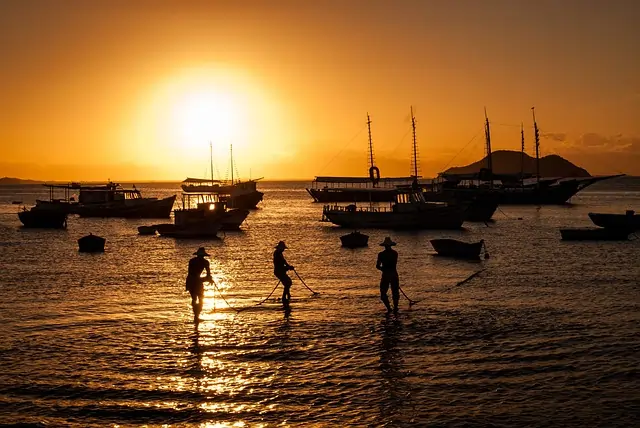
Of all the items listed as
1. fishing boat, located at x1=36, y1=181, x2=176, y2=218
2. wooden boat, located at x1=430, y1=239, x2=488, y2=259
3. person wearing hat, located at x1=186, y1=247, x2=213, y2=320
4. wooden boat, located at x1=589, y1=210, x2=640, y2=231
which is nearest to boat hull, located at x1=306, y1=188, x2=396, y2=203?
fishing boat, located at x1=36, y1=181, x2=176, y2=218

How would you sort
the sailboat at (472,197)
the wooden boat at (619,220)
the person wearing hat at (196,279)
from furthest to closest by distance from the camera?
the sailboat at (472,197) → the wooden boat at (619,220) → the person wearing hat at (196,279)

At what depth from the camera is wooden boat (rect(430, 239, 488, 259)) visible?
39.7 meters

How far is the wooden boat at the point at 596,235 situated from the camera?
5288cm

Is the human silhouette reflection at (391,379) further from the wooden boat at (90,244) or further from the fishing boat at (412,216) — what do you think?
the fishing boat at (412,216)

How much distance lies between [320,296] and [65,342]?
10.4m

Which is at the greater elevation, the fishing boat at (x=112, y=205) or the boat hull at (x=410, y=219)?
the fishing boat at (x=112, y=205)

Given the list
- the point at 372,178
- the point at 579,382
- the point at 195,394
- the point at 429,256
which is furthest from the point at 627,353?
the point at 372,178

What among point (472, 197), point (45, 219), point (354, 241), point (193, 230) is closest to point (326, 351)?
point (354, 241)

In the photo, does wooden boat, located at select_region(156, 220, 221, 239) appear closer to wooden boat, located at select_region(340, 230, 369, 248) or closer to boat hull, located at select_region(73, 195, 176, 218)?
wooden boat, located at select_region(340, 230, 369, 248)

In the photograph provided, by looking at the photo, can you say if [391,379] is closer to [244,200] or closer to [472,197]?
[472,197]

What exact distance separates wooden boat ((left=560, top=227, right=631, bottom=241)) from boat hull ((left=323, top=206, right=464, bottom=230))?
16.2 meters

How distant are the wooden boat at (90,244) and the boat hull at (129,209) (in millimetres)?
44192

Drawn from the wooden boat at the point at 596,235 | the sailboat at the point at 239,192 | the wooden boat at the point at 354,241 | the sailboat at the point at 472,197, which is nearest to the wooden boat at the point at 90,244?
the wooden boat at the point at 354,241

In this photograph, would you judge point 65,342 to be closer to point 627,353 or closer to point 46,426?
point 46,426
